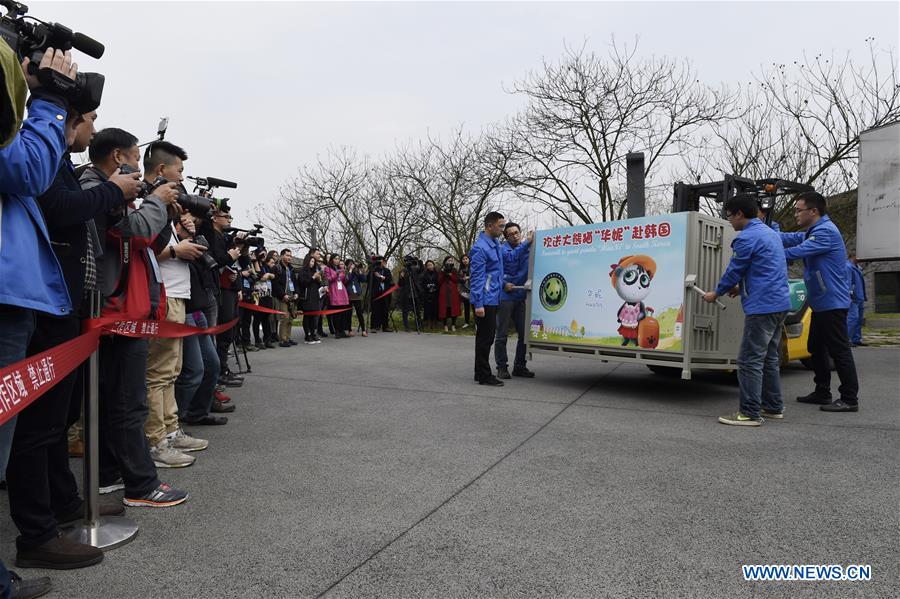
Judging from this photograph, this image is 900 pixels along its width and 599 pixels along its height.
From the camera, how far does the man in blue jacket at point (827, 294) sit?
595 cm

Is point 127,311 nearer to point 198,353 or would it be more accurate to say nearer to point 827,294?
point 198,353

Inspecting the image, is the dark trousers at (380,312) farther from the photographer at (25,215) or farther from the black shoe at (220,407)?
the photographer at (25,215)

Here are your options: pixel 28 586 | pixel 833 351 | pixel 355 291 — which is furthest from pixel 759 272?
pixel 355 291

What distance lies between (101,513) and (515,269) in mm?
6040

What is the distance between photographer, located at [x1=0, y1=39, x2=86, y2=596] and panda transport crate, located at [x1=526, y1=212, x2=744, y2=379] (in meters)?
5.38

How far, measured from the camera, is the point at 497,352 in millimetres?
8109

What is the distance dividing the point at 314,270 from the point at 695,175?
41.0ft

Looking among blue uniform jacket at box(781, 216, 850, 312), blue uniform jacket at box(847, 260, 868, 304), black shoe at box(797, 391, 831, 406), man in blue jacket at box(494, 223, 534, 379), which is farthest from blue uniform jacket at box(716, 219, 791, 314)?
blue uniform jacket at box(847, 260, 868, 304)

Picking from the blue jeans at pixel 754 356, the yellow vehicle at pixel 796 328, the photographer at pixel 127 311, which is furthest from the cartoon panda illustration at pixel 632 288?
the photographer at pixel 127 311

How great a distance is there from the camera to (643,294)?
6.51 metres

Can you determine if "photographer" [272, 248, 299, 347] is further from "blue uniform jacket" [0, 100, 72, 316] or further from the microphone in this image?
"blue uniform jacket" [0, 100, 72, 316]

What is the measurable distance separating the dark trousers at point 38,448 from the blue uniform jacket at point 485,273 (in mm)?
5282

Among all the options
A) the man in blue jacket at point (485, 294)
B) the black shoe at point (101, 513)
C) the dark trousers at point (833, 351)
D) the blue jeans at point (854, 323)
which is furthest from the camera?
the blue jeans at point (854, 323)

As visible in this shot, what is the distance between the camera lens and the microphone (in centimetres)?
240
